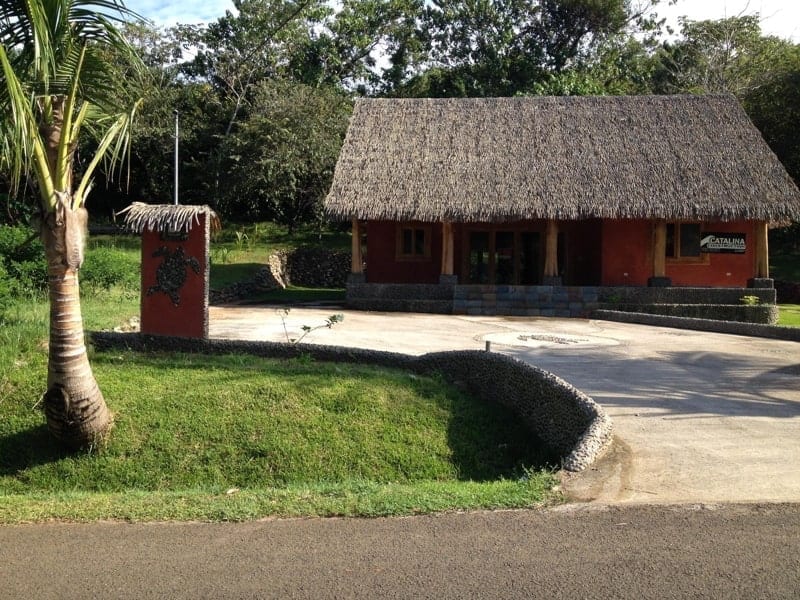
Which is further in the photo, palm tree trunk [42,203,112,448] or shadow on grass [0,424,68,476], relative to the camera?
shadow on grass [0,424,68,476]

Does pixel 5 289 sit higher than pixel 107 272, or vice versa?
pixel 107 272

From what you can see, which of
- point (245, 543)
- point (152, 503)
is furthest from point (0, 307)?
point (245, 543)

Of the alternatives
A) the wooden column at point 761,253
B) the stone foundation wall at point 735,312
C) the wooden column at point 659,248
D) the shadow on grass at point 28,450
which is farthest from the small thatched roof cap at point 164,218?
the wooden column at point 761,253

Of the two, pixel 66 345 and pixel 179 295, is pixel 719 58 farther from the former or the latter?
pixel 66 345

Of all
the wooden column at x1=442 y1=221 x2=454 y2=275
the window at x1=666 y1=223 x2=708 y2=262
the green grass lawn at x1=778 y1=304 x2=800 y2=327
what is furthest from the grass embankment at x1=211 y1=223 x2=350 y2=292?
the green grass lawn at x1=778 y1=304 x2=800 y2=327

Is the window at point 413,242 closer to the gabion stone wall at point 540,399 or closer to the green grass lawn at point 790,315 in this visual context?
the green grass lawn at point 790,315

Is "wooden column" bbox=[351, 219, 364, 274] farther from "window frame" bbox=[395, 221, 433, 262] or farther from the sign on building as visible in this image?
the sign on building

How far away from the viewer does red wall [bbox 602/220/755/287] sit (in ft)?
63.9

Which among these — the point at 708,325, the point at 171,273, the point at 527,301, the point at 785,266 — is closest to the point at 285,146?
the point at 527,301

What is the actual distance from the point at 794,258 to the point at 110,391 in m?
27.7

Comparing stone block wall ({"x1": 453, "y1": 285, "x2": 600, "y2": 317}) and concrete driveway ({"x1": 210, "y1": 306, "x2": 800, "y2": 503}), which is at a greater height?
stone block wall ({"x1": 453, "y1": 285, "x2": 600, "y2": 317})

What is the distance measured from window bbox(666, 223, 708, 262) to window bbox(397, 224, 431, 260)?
6.27 meters

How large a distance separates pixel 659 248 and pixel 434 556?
15965mm

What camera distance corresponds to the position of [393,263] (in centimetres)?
2100
